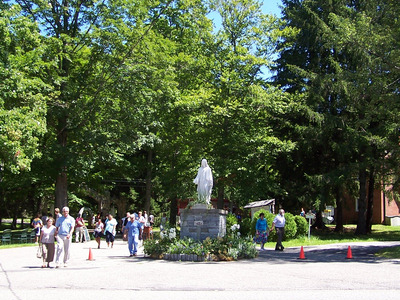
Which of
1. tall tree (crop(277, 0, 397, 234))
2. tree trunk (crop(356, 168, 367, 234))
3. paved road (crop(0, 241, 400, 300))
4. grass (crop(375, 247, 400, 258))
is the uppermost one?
tall tree (crop(277, 0, 397, 234))

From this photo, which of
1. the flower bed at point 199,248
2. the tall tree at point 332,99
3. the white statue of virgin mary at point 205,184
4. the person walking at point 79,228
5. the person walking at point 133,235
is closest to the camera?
the flower bed at point 199,248

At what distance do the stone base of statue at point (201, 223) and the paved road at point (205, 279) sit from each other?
5.93 ft

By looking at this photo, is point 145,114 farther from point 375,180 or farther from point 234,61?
point 375,180

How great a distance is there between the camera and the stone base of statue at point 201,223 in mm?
16578

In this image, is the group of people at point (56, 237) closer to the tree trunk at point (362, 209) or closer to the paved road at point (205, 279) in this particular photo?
the paved road at point (205, 279)

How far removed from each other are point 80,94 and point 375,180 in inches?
833

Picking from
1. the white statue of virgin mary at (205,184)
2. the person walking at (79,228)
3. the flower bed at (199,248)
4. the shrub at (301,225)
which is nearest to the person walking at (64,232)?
Result: the flower bed at (199,248)

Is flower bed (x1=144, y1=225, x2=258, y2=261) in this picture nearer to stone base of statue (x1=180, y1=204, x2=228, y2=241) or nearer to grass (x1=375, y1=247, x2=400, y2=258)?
stone base of statue (x1=180, y1=204, x2=228, y2=241)

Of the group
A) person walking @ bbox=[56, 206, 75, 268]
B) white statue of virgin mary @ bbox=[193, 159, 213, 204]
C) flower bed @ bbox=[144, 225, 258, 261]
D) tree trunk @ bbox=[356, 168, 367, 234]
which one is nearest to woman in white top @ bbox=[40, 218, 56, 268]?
person walking @ bbox=[56, 206, 75, 268]

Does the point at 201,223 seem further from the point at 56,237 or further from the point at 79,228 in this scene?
the point at 79,228

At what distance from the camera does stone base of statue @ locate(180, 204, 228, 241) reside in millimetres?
16578

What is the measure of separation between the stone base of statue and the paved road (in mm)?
1807

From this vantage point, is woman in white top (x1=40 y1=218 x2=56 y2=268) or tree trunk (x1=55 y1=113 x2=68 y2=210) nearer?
woman in white top (x1=40 y1=218 x2=56 y2=268)

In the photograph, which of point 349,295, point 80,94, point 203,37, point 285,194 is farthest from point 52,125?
point 349,295
